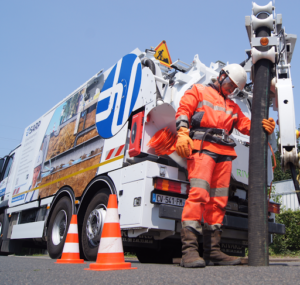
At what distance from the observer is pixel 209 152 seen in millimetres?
3512

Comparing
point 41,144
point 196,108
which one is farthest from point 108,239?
point 41,144

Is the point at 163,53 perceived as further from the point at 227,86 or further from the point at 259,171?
the point at 259,171

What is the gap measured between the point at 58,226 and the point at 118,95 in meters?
2.46

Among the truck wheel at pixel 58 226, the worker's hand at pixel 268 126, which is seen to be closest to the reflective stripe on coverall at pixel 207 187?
the worker's hand at pixel 268 126

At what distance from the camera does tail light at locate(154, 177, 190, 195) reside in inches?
144

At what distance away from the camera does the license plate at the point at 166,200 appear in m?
3.60

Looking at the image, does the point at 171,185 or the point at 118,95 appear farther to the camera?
the point at 118,95

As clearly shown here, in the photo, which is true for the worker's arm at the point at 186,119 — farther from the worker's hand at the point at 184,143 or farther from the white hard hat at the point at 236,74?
the white hard hat at the point at 236,74

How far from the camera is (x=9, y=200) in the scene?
26.5 ft

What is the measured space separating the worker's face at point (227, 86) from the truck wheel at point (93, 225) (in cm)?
190

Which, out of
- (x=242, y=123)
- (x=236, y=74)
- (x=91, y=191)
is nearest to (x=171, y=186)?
(x=242, y=123)

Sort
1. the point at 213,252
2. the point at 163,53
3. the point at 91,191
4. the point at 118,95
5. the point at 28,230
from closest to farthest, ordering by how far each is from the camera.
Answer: the point at 213,252, the point at 118,95, the point at 91,191, the point at 28,230, the point at 163,53

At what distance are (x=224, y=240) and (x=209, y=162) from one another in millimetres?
1243

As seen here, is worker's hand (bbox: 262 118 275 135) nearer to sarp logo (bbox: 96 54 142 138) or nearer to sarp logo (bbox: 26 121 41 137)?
sarp logo (bbox: 96 54 142 138)
